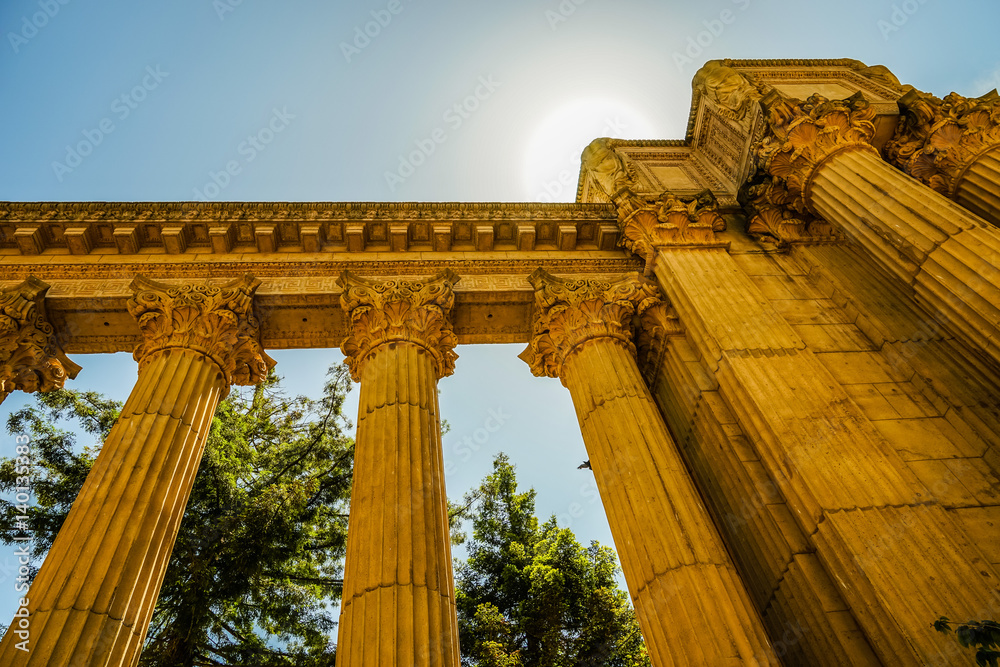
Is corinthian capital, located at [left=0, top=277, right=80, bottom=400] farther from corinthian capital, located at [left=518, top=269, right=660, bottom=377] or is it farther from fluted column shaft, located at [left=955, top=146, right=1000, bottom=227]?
fluted column shaft, located at [left=955, top=146, right=1000, bottom=227]

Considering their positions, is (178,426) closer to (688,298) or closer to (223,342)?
(223,342)

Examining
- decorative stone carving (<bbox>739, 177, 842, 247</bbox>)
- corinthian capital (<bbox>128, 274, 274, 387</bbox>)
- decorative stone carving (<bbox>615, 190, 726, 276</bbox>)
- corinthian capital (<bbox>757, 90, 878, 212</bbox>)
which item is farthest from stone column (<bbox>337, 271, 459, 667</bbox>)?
corinthian capital (<bbox>757, 90, 878, 212</bbox>)

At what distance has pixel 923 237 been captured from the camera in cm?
1063

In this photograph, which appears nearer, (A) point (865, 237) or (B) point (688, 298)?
(A) point (865, 237)

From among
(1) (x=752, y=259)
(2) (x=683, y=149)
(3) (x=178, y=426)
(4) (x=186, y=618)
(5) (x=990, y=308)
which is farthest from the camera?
(2) (x=683, y=149)

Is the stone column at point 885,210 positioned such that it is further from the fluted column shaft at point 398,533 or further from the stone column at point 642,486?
the fluted column shaft at point 398,533

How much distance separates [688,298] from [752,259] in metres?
3.42

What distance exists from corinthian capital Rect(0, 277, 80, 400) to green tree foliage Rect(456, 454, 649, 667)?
50.5ft

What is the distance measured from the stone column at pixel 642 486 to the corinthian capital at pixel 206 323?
21.0 feet

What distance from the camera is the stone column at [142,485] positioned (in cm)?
781

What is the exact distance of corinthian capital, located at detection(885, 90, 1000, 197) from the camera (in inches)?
517

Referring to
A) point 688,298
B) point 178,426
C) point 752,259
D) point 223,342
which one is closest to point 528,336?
point 688,298

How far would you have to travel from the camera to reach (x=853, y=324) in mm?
13102

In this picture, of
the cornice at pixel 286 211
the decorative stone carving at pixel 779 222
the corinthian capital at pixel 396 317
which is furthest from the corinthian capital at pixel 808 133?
the corinthian capital at pixel 396 317
